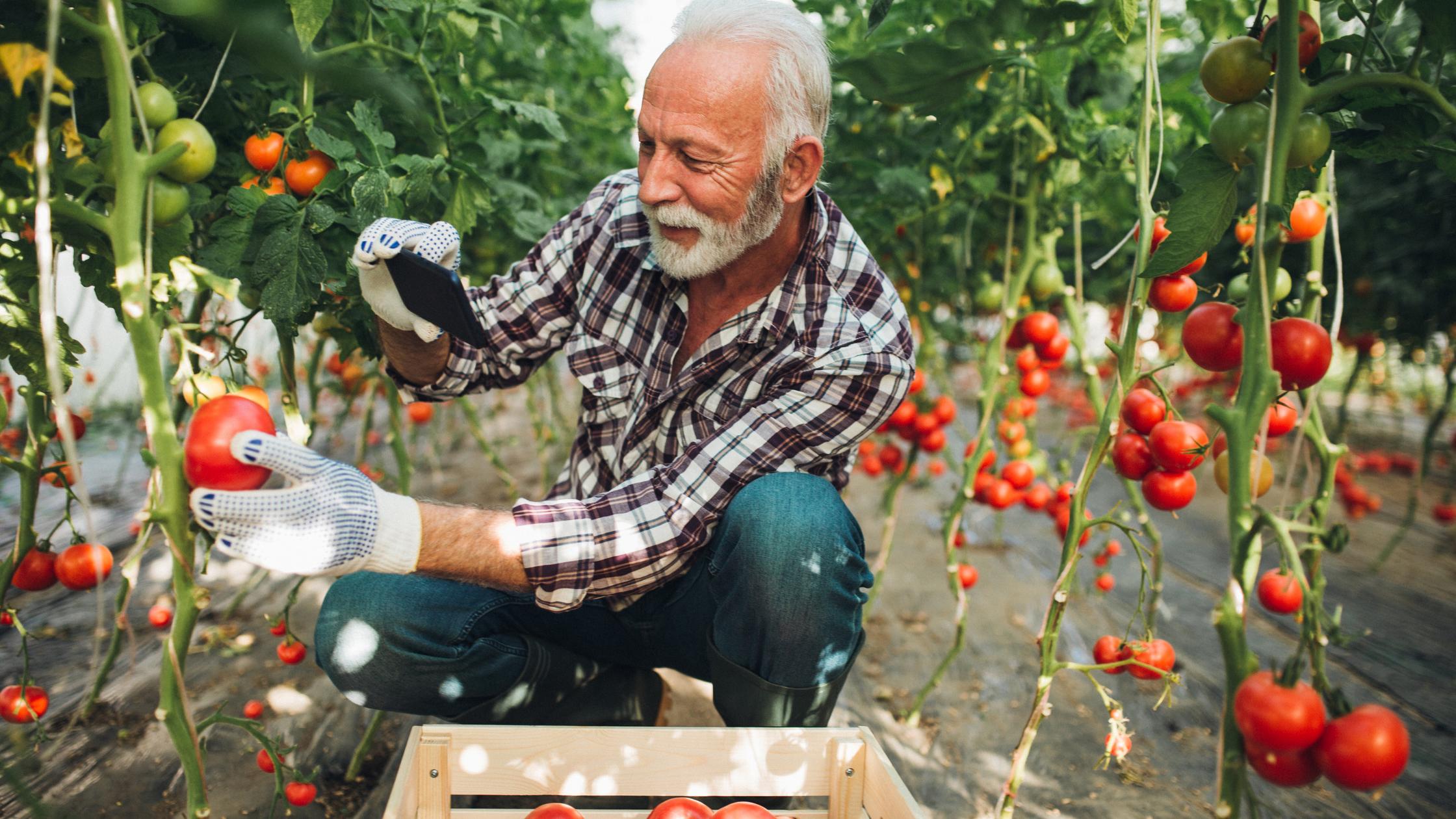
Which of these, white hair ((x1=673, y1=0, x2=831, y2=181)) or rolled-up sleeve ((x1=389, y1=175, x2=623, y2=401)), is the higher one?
white hair ((x1=673, y1=0, x2=831, y2=181))

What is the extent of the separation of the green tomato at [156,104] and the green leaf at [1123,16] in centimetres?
108

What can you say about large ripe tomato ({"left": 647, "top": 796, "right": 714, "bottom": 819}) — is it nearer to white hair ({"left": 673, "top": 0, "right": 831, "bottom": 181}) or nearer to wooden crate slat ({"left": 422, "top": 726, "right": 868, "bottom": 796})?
wooden crate slat ({"left": 422, "top": 726, "right": 868, "bottom": 796})

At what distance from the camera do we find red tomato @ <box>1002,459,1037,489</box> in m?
2.23

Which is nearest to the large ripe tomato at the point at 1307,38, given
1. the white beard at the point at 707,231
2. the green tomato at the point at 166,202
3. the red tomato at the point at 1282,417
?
the red tomato at the point at 1282,417

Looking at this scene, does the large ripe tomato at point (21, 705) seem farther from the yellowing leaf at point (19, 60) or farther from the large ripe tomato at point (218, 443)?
the yellowing leaf at point (19, 60)

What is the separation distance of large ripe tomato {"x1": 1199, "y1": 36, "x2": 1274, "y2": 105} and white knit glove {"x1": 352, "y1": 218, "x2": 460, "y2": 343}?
962 mm

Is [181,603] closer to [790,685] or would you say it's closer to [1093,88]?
[790,685]

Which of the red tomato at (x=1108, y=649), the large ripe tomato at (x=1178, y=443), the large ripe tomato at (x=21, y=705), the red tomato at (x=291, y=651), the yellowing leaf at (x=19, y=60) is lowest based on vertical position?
the red tomato at (x=291, y=651)

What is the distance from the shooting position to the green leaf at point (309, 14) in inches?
40.6

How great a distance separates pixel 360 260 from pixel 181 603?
55 centimetres

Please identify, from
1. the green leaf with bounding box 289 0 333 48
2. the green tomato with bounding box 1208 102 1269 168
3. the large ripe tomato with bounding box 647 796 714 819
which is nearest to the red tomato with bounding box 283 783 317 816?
the large ripe tomato with bounding box 647 796 714 819

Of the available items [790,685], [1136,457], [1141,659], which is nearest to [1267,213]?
[1136,457]

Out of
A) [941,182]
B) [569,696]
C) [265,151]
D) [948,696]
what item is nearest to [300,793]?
[569,696]

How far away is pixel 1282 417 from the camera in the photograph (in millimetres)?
1116
